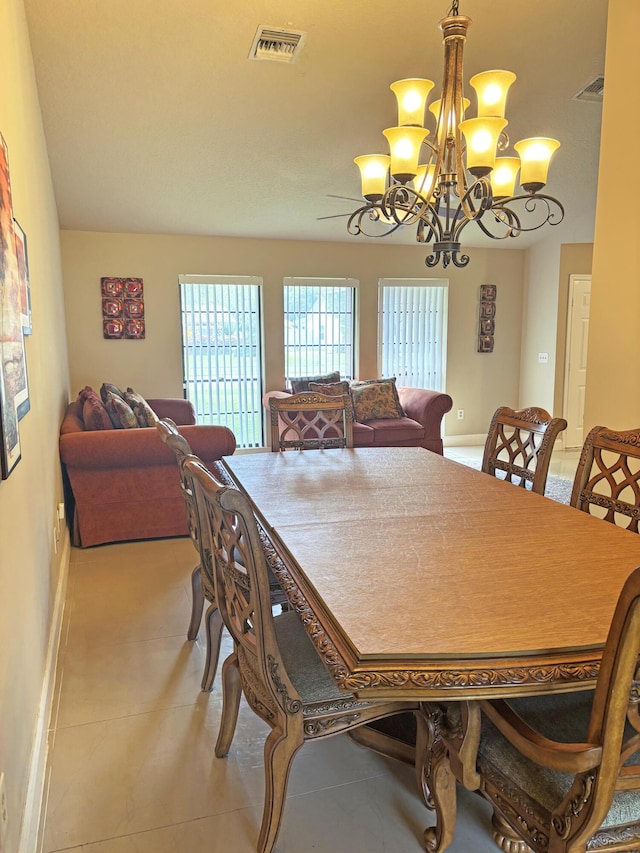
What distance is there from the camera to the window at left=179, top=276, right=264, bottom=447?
238 inches

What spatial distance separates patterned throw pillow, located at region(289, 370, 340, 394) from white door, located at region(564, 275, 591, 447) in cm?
265

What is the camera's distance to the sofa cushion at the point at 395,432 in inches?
219

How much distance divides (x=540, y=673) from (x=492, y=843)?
805 millimetres

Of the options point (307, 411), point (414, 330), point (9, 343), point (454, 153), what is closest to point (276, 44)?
Result: point (454, 153)

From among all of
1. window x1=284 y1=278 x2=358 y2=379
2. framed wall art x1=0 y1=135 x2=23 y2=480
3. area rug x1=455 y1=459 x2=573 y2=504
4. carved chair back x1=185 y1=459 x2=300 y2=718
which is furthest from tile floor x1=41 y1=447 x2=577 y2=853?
window x1=284 y1=278 x2=358 y2=379

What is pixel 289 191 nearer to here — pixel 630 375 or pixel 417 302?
pixel 417 302

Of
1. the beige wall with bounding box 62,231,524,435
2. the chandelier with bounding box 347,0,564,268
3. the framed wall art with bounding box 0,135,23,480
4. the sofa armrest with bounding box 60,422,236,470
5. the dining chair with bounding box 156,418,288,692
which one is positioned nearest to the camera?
the framed wall art with bounding box 0,135,23,480

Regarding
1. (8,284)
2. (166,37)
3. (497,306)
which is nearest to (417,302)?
(497,306)

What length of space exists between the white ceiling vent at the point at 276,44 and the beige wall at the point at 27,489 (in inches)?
45.6

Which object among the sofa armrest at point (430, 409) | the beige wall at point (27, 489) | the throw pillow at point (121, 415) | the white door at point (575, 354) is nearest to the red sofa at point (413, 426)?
the sofa armrest at point (430, 409)

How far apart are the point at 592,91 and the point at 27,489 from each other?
415 centimetres

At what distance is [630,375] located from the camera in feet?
9.18

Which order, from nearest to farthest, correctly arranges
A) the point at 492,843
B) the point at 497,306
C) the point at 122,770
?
the point at 492,843
the point at 122,770
the point at 497,306

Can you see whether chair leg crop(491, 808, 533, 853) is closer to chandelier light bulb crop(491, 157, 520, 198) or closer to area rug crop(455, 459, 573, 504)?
chandelier light bulb crop(491, 157, 520, 198)
